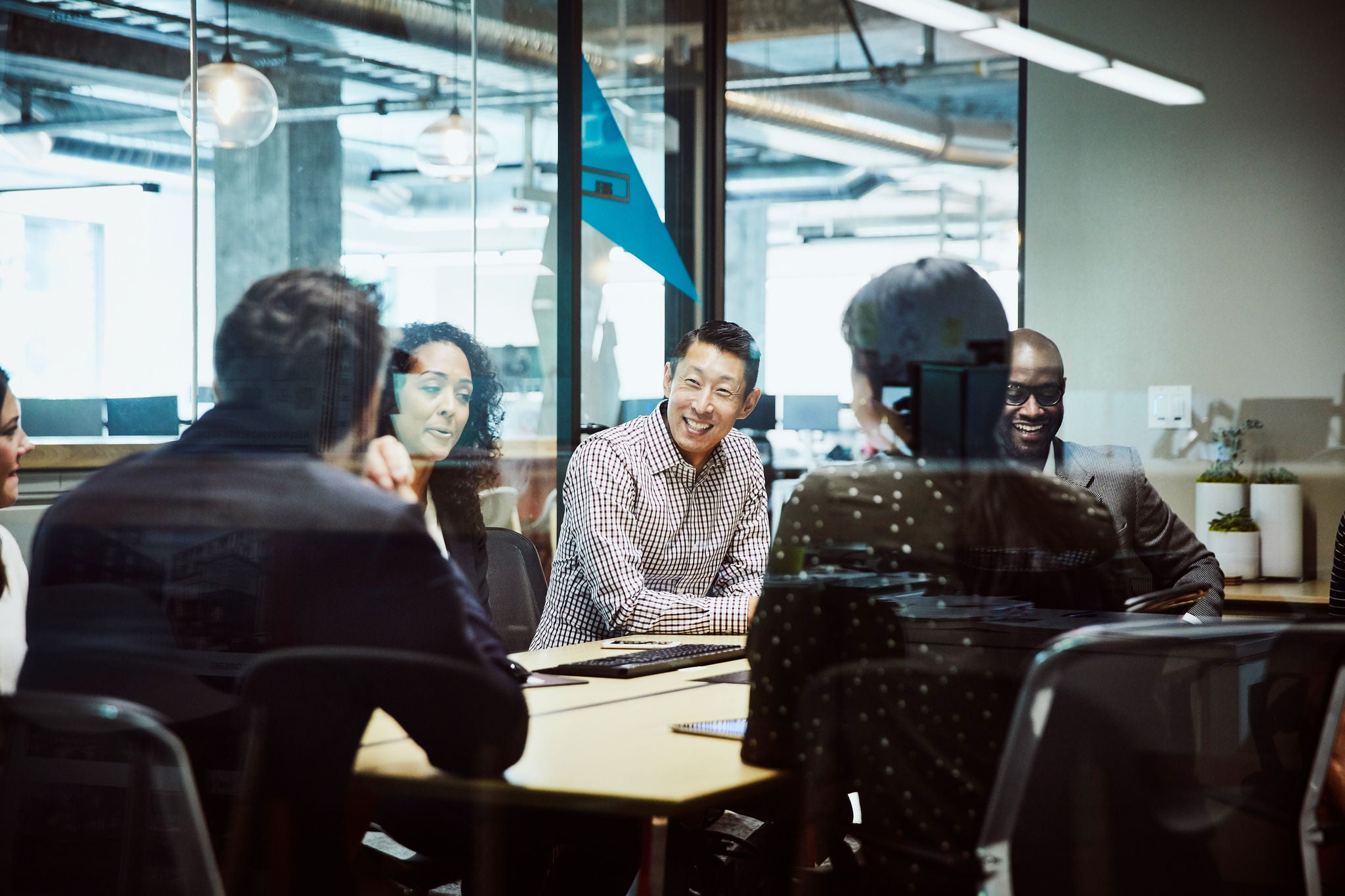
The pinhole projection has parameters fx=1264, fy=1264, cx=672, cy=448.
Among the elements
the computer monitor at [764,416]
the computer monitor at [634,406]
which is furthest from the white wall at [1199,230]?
the computer monitor at [634,406]

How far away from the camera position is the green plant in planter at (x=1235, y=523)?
12.2 feet

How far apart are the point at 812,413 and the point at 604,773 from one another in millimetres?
2296

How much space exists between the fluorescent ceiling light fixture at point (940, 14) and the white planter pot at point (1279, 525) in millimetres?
1741

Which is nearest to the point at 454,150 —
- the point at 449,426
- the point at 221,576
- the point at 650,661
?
the point at 449,426

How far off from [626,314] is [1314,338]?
2089 mm

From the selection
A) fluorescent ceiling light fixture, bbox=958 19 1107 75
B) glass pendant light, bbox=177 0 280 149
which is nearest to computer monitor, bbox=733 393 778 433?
fluorescent ceiling light fixture, bbox=958 19 1107 75

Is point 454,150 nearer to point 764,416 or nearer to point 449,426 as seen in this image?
point 449,426

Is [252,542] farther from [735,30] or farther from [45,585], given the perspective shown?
[735,30]

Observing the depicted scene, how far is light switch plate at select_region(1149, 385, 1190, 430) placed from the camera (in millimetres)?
3912

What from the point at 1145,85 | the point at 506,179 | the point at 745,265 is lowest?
the point at 745,265

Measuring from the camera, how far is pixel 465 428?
2.68 metres

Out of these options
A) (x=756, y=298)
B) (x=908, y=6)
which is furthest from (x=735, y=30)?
(x=756, y=298)

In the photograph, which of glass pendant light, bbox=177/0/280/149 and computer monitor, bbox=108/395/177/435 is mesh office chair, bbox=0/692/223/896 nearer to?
computer monitor, bbox=108/395/177/435

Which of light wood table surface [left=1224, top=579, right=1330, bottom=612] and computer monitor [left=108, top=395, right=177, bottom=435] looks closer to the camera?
computer monitor [left=108, top=395, right=177, bottom=435]
